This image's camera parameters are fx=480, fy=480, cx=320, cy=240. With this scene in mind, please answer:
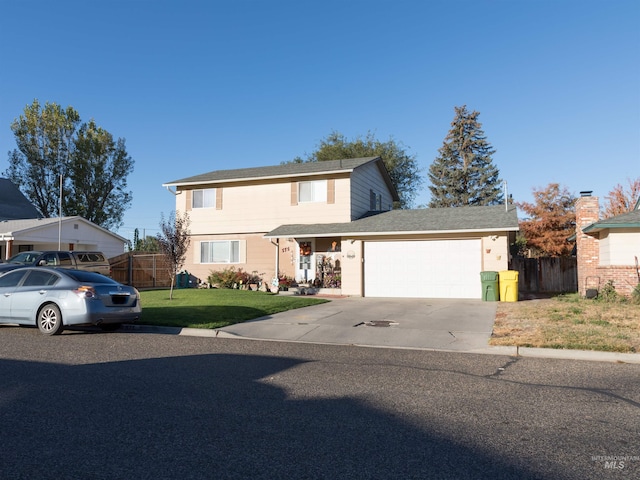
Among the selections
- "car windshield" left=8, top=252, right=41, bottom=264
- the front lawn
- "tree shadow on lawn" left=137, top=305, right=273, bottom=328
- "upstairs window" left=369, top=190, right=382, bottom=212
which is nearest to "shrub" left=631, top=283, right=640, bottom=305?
the front lawn

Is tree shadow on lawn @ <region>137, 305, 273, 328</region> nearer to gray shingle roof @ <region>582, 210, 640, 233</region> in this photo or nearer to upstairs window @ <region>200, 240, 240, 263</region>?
upstairs window @ <region>200, 240, 240, 263</region>

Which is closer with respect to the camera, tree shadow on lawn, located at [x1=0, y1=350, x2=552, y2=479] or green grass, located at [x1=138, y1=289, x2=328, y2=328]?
tree shadow on lawn, located at [x1=0, y1=350, x2=552, y2=479]

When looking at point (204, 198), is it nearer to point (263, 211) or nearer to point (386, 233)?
point (263, 211)

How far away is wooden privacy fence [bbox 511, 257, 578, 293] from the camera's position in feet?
79.3

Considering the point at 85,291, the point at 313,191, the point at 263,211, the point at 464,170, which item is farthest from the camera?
the point at 464,170

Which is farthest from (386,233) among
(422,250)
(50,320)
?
(50,320)

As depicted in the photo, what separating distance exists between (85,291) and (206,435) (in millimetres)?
7136

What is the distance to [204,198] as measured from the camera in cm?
2527

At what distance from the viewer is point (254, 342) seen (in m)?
10.1

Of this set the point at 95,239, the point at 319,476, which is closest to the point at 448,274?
the point at 319,476

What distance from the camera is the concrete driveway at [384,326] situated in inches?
401

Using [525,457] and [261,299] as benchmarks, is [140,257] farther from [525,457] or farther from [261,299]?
[525,457]

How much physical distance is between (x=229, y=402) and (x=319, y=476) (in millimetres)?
2197

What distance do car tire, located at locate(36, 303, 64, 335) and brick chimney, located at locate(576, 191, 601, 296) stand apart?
58.8 feet
